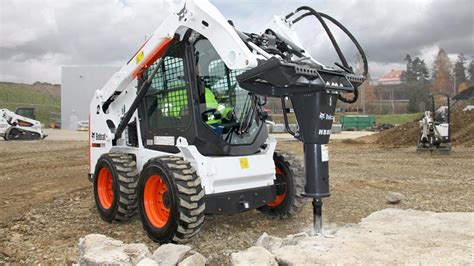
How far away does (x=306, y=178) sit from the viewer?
13.8ft

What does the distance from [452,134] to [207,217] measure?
1813 centimetres

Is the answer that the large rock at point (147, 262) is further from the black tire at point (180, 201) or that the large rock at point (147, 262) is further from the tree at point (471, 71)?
the tree at point (471, 71)

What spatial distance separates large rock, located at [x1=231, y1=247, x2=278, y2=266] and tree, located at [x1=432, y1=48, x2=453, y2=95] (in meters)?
82.5

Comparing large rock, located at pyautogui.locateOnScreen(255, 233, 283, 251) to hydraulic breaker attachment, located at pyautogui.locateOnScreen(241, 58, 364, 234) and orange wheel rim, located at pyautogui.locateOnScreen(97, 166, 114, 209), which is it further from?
orange wheel rim, located at pyautogui.locateOnScreen(97, 166, 114, 209)

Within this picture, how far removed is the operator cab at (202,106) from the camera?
5.04 m

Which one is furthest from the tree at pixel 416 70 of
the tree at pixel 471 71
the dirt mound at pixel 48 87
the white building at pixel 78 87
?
the dirt mound at pixel 48 87

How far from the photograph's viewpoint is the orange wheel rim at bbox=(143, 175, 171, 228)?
15.9 feet

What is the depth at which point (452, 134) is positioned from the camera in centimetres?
2056

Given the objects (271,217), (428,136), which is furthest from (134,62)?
(428,136)

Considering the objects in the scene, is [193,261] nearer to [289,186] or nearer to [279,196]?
[289,186]

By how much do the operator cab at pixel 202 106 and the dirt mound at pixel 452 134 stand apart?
52.1 feet

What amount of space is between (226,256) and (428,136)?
43.5 feet

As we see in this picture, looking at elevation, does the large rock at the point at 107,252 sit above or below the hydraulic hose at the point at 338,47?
below

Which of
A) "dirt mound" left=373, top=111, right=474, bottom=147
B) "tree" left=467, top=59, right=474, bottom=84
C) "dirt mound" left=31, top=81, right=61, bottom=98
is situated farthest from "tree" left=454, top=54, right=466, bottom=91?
"dirt mound" left=31, top=81, right=61, bottom=98
